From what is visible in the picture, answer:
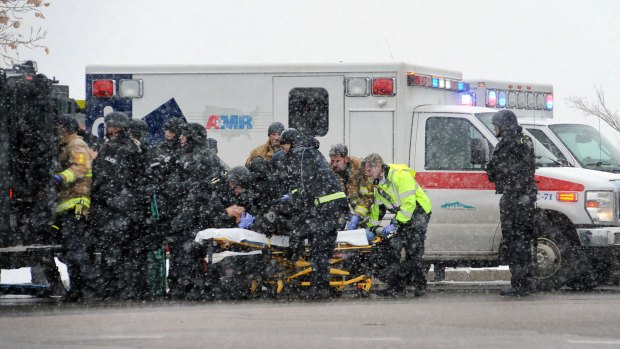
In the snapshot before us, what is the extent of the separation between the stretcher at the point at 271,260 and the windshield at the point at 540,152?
2000 millimetres

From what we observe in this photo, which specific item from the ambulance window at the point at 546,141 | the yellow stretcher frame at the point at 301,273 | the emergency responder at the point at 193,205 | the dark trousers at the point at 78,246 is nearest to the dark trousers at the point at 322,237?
the yellow stretcher frame at the point at 301,273

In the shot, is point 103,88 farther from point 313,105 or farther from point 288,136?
point 288,136

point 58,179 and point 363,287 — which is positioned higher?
point 58,179

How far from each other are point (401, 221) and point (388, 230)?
172 mm

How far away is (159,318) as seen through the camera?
10.2 m

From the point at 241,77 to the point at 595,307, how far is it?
190 inches

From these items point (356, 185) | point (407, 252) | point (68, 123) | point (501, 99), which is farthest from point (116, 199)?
point (501, 99)

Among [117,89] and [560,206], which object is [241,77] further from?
[560,206]

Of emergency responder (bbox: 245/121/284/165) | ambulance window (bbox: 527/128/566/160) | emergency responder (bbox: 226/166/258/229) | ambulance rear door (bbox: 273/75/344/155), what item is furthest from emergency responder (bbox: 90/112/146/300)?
ambulance window (bbox: 527/128/566/160)

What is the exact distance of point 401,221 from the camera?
40.3ft

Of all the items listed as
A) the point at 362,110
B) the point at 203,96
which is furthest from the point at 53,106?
the point at 362,110

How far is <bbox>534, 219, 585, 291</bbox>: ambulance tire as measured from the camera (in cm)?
1295

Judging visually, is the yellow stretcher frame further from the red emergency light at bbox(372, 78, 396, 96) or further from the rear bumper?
the rear bumper

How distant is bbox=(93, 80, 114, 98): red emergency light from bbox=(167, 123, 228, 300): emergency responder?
5.68ft
